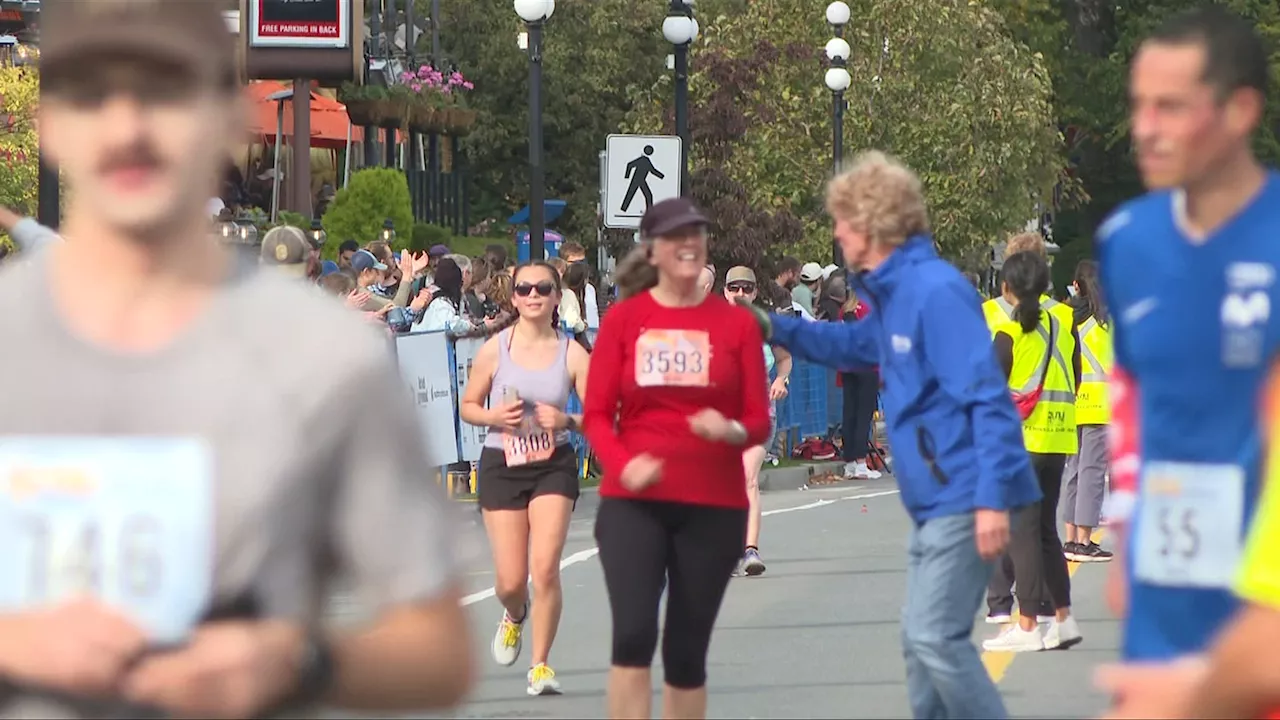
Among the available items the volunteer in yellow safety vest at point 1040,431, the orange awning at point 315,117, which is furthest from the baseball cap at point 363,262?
the orange awning at point 315,117

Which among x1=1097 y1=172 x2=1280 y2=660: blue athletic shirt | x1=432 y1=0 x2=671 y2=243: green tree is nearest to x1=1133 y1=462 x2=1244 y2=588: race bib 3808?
x1=1097 y1=172 x2=1280 y2=660: blue athletic shirt

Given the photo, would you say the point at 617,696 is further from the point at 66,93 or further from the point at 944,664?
the point at 66,93

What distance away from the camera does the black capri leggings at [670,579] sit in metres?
8.36

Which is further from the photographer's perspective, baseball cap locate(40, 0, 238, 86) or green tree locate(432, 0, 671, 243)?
green tree locate(432, 0, 671, 243)

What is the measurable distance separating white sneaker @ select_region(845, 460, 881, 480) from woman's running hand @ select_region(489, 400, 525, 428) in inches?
633

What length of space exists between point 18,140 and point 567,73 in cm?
4476

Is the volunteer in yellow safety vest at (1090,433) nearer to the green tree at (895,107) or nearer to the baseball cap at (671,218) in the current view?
the baseball cap at (671,218)

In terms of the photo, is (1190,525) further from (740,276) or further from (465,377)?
(465,377)

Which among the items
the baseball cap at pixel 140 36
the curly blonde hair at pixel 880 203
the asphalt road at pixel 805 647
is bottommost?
the asphalt road at pixel 805 647

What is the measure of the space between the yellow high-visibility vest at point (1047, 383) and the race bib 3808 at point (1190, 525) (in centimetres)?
842

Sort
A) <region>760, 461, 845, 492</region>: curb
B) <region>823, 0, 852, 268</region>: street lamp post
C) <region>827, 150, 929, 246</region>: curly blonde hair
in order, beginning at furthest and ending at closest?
<region>823, 0, 852, 268</region>: street lamp post < <region>760, 461, 845, 492</region>: curb < <region>827, 150, 929, 246</region>: curly blonde hair

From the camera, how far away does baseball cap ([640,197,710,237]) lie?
859 cm

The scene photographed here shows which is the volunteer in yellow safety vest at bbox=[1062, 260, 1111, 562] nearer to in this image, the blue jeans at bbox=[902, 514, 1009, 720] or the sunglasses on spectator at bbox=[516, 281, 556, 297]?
the sunglasses on spectator at bbox=[516, 281, 556, 297]

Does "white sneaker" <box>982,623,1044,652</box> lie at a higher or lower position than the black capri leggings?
lower
